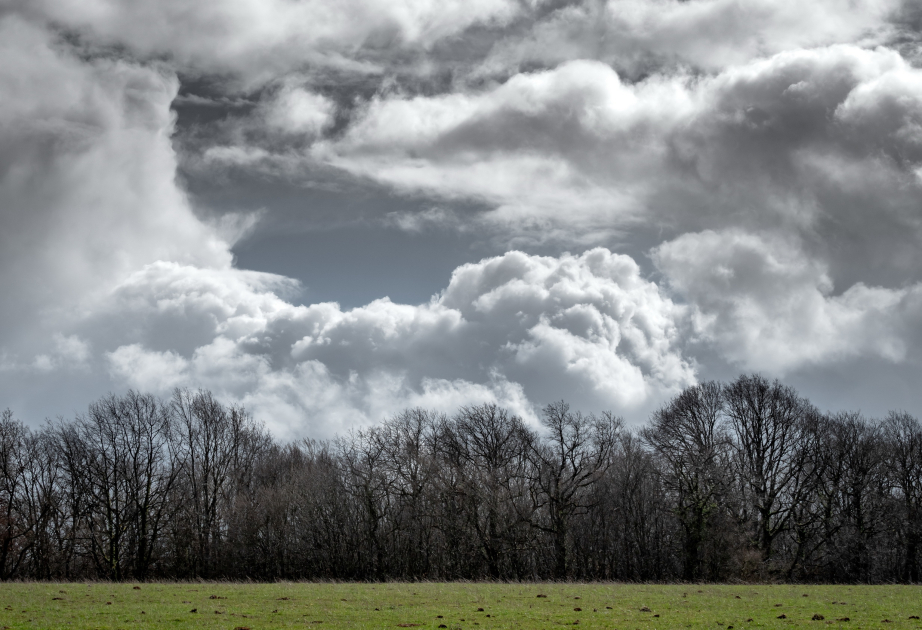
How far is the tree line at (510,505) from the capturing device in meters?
57.3

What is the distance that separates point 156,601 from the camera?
1054 inches

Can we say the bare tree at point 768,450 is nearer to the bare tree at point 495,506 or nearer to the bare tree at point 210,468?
the bare tree at point 495,506

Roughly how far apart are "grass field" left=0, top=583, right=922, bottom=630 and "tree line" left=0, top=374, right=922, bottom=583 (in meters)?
26.5

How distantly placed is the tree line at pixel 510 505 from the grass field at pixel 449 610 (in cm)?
2651

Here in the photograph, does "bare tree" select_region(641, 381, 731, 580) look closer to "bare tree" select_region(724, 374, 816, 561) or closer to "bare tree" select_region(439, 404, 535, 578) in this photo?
"bare tree" select_region(724, 374, 816, 561)

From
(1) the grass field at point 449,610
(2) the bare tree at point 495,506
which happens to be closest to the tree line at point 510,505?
(2) the bare tree at point 495,506

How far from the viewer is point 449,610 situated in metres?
23.3

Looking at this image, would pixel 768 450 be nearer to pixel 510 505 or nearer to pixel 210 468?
pixel 510 505

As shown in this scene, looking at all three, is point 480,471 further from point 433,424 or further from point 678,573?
point 678,573

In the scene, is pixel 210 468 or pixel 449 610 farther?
pixel 210 468

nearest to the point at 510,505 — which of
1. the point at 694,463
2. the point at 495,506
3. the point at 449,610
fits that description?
the point at 495,506

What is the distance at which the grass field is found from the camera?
1903 cm

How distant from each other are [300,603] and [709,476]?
129ft

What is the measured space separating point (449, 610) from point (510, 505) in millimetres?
35591
